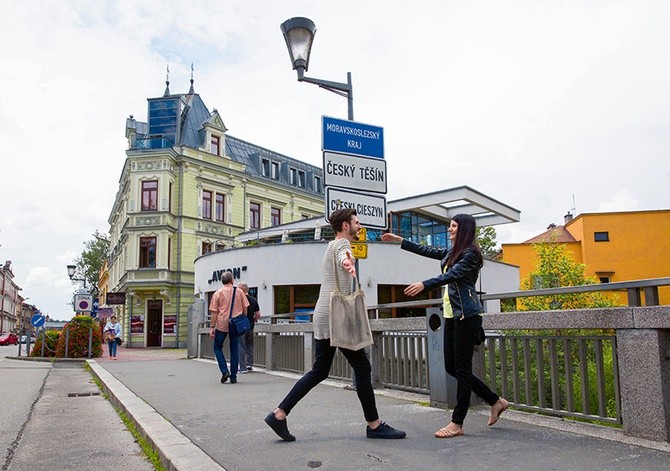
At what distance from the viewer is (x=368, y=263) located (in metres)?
21.3

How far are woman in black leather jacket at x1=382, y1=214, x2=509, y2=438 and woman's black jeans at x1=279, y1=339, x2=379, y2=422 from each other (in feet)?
1.72

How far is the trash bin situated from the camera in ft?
18.2

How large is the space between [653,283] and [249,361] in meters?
8.42

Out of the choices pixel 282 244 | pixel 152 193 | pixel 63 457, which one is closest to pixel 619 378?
A: pixel 63 457

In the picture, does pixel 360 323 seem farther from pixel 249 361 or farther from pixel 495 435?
pixel 249 361

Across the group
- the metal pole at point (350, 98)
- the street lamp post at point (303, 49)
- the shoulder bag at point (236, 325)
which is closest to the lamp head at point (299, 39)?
the street lamp post at point (303, 49)

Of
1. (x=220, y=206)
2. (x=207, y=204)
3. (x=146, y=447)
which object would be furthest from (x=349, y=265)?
(x=220, y=206)

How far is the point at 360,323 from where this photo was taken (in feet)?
14.1

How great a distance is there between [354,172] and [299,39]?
2.36m

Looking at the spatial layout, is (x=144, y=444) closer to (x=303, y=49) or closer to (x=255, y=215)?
(x=303, y=49)

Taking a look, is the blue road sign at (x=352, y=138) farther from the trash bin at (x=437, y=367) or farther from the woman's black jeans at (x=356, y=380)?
the woman's black jeans at (x=356, y=380)

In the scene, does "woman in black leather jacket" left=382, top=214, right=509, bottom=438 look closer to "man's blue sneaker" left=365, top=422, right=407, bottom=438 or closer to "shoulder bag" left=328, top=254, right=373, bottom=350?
"man's blue sneaker" left=365, top=422, right=407, bottom=438

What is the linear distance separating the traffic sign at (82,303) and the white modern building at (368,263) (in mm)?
4765

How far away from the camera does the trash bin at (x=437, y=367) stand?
5.56 m
